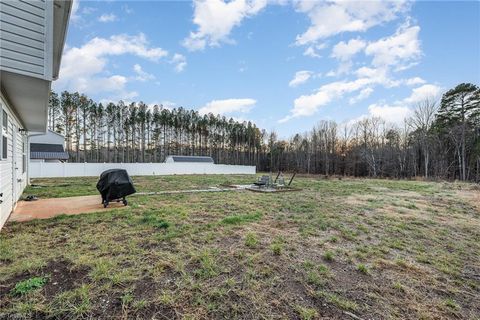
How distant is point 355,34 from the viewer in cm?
1072

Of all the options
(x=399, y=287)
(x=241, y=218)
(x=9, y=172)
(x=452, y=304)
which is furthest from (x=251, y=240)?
(x=9, y=172)

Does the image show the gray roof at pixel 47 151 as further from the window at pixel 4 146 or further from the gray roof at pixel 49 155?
the window at pixel 4 146

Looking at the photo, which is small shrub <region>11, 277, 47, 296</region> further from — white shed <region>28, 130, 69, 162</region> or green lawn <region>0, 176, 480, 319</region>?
white shed <region>28, 130, 69, 162</region>

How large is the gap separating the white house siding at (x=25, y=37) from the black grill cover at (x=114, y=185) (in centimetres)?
409

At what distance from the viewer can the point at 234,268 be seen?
2973 millimetres

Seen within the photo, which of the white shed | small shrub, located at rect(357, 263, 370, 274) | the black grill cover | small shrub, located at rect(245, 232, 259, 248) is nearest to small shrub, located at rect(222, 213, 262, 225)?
small shrub, located at rect(245, 232, 259, 248)

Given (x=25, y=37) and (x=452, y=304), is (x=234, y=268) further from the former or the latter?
(x=25, y=37)

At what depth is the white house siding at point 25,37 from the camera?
2834 millimetres

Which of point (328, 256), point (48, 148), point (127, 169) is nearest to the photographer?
point (328, 256)

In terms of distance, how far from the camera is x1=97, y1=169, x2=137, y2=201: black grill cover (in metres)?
6.62

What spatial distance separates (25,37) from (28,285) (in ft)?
→ 10.3

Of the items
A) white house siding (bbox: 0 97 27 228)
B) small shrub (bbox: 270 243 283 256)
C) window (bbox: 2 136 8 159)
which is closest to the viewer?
small shrub (bbox: 270 243 283 256)

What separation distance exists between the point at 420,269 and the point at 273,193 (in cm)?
734

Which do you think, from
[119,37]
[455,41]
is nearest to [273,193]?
[119,37]
